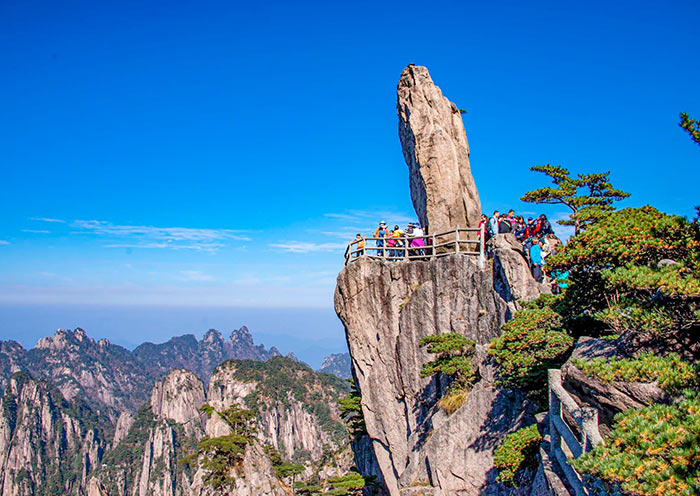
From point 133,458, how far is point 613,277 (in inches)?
5781

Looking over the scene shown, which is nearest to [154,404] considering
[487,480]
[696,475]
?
[487,480]

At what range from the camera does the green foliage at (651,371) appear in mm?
6465

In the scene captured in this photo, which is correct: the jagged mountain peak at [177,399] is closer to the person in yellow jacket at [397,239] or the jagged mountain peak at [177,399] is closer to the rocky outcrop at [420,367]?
the rocky outcrop at [420,367]

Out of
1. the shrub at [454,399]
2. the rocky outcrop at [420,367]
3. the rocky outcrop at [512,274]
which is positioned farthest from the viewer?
the shrub at [454,399]

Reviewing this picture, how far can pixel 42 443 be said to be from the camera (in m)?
144

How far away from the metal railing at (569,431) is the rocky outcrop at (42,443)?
156189mm

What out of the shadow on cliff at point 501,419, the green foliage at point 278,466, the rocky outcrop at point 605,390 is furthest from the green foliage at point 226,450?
the rocky outcrop at point 605,390

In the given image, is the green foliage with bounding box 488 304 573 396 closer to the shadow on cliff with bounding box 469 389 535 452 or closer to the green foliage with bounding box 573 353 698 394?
the shadow on cliff with bounding box 469 389 535 452

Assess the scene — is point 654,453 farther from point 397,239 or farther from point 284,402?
point 284,402

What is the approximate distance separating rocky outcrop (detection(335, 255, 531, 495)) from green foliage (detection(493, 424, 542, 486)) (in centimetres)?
322

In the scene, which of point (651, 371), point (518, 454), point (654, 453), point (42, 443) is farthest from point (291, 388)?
point (654, 453)

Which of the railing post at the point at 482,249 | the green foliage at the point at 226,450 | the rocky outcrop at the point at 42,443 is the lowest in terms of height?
the rocky outcrop at the point at 42,443

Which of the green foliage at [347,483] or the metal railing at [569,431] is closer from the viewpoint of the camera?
the metal railing at [569,431]

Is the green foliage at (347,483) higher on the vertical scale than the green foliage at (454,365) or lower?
lower
